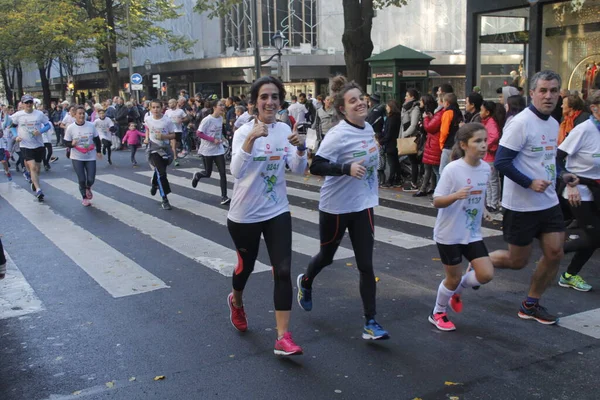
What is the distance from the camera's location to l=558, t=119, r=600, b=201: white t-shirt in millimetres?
6039

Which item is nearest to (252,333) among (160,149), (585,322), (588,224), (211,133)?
(585,322)

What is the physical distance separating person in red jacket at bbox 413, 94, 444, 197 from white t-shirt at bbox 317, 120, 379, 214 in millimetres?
6531

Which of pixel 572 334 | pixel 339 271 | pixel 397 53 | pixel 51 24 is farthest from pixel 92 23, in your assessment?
pixel 572 334

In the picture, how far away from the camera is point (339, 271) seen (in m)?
7.10

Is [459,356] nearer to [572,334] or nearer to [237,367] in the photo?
[572,334]

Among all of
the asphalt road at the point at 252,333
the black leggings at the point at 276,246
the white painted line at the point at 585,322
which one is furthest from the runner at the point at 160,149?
the white painted line at the point at 585,322

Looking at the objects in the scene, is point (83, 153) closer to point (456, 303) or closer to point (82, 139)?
point (82, 139)

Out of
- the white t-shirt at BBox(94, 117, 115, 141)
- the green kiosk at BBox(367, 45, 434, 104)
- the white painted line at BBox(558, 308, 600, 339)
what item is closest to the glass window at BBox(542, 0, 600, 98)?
the green kiosk at BBox(367, 45, 434, 104)

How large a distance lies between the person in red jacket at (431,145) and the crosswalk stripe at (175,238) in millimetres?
4604

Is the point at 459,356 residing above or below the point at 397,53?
below

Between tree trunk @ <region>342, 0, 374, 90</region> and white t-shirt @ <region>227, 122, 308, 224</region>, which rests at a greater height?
tree trunk @ <region>342, 0, 374, 90</region>

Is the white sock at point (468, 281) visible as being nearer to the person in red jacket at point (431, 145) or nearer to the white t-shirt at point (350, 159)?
the white t-shirt at point (350, 159)

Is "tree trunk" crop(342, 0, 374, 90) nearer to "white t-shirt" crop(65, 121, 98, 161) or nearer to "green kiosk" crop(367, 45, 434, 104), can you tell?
"green kiosk" crop(367, 45, 434, 104)

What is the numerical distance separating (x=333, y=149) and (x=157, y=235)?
4.90 m
